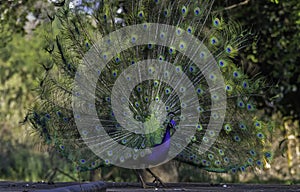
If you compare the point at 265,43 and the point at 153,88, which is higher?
the point at 265,43

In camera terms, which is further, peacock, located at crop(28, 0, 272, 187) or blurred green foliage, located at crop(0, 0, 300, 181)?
blurred green foliage, located at crop(0, 0, 300, 181)

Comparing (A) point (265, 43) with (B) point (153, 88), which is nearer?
(B) point (153, 88)

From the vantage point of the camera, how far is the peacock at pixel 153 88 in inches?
380

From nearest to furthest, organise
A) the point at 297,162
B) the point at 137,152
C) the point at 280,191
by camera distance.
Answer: the point at 280,191
the point at 137,152
the point at 297,162

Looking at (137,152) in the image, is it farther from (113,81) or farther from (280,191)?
(280,191)

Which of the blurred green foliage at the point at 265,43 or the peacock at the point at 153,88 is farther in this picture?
the blurred green foliage at the point at 265,43

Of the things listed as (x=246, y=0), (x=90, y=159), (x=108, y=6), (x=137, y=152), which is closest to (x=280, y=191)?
(x=137, y=152)

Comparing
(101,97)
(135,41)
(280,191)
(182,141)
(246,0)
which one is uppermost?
(246,0)

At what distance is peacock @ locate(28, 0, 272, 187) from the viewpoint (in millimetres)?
9641

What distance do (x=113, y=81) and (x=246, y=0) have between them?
435 centimetres

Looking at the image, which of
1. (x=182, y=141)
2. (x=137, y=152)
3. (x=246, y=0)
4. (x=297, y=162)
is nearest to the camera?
(x=137, y=152)

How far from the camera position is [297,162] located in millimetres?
17250

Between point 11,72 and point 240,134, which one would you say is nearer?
point 240,134

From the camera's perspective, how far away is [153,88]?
9.78 metres
